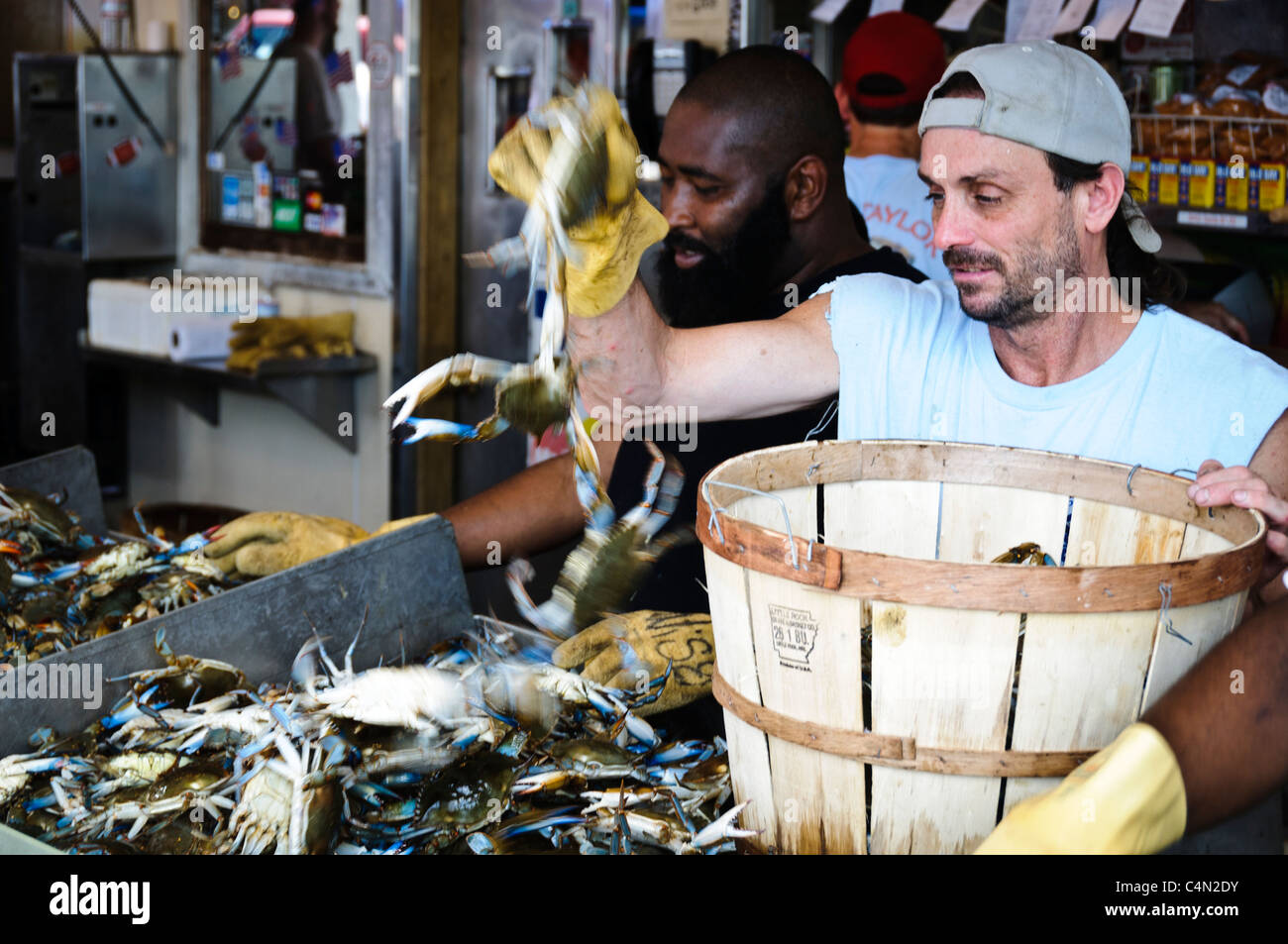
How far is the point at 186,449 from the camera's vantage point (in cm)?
639

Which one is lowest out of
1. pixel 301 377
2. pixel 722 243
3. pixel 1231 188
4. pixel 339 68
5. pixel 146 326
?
pixel 301 377

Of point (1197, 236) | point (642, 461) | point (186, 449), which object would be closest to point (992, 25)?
point (1197, 236)

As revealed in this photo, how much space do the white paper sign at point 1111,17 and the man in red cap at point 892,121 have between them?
45 cm

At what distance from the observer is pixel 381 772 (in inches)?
62.7

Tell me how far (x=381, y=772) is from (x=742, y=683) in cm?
48

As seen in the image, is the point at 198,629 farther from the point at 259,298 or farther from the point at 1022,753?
the point at 259,298

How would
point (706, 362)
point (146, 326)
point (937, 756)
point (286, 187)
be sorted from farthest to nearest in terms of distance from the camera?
point (286, 187) → point (146, 326) → point (706, 362) → point (937, 756)

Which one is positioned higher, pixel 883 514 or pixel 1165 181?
pixel 1165 181

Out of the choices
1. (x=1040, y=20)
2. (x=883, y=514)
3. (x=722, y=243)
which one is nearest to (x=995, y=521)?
(x=883, y=514)

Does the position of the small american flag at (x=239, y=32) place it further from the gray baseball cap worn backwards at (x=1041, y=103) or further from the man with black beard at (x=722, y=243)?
the gray baseball cap worn backwards at (x=1041, y=103)

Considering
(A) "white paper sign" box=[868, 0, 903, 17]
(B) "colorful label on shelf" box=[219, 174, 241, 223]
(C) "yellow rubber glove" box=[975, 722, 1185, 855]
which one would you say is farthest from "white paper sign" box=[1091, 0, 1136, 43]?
(B) "colorful label on shelf" box=[219, 174, 241, 223]

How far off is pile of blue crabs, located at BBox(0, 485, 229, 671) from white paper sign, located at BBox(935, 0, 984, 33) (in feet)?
8.79

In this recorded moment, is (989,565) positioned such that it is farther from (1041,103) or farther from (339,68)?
(339,68)

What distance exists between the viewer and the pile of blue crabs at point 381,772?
1.50 metres
